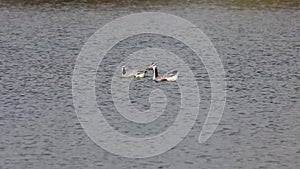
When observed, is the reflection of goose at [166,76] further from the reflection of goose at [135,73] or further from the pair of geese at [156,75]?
the reflection of goose at [135,73]

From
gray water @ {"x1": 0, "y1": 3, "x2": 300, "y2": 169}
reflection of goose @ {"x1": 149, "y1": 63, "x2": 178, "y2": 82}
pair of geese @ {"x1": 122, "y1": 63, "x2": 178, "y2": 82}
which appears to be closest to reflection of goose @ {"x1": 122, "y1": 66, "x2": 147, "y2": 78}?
pair of geese @ {"x1": 122, "y1": 63, "x2": 178, "y2": 82}

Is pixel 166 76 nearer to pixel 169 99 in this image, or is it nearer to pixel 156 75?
pixel 156 75

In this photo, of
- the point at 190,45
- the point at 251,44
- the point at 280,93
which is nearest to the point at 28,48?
A: the point at 190,45

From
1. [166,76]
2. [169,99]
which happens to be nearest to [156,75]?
[166,76]

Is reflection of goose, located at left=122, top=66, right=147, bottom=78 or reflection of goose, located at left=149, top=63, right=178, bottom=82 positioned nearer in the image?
reflection of goose, located at left=149, top=63, right=178, bottom=82

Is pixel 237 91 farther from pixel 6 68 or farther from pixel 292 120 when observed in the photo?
pixel 6 68

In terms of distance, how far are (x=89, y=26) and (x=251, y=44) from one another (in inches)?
515

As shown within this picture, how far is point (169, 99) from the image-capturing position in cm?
2984

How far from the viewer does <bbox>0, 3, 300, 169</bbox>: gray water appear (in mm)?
22484

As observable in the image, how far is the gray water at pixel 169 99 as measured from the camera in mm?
22484

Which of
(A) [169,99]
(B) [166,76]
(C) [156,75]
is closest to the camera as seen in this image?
(A) [169,99]

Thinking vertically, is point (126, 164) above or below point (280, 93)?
below

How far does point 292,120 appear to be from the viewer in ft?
87.7

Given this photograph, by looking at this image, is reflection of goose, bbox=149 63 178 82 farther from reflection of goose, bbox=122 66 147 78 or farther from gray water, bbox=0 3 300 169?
reflection of goose, bbox=122 66 147 78
